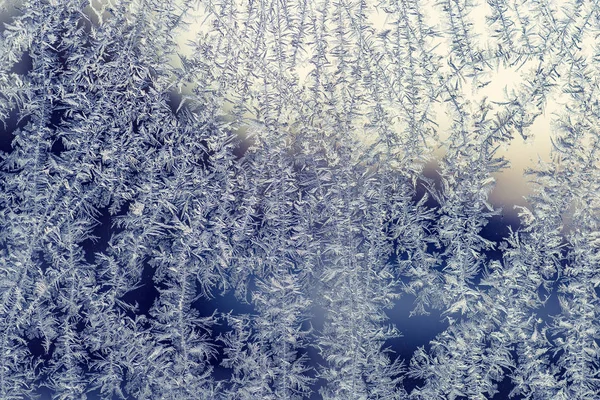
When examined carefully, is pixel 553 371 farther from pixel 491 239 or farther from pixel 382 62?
pixel 382 62

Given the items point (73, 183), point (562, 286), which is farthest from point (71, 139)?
point (562, 286)

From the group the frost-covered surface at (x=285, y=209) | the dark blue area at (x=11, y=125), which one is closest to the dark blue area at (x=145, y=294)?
the frost-covered surface at (x=285, y=209)

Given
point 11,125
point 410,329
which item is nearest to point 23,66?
point 11,125

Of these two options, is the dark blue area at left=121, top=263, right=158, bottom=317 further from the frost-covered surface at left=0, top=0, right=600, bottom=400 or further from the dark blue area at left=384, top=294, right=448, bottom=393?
the dark blue area at left=384, top=294, right=448, bottom=393

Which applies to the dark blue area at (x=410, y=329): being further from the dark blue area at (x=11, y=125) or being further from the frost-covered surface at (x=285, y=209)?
the dark blue area at (x=11, y=125)

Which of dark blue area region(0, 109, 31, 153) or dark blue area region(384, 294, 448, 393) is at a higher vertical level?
dark blue area region(0, 109, 31, 153)

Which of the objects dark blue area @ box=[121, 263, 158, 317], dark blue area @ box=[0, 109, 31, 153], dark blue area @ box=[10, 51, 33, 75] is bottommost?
dark blue area @ box=[121, 263, 158, 317]

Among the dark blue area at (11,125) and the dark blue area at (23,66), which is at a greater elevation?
the dark blue area at (23,66)

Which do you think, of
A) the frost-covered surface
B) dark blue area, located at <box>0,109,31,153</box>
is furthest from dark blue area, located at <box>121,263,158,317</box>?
dark blue area, located at <box>0,109,31,153</box>
